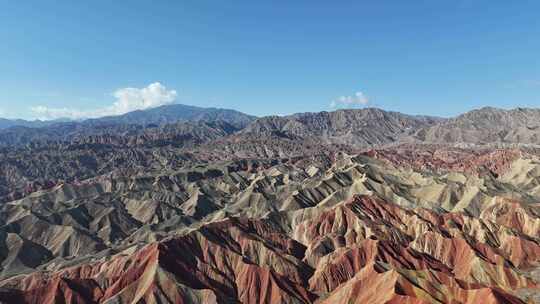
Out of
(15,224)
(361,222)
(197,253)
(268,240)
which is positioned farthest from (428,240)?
(15,224)

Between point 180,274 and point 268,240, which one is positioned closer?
point 180,274

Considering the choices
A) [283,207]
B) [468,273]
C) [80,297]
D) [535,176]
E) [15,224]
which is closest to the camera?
[80,297]

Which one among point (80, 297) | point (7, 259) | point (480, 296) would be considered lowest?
point (7, 259)

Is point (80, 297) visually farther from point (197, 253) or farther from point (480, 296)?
point (480, 296)

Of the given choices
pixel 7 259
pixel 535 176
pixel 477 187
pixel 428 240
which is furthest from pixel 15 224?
pixel 535 176

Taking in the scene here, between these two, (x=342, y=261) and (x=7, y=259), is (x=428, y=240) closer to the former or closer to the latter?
(x=342, y=261)

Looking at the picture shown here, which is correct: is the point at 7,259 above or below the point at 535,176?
below

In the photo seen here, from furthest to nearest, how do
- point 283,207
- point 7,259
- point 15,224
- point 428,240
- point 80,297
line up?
1. point 283,207
2. point 15,224
3. point 7,259
4. point 428,240
5. point 80,297

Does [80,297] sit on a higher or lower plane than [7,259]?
higher

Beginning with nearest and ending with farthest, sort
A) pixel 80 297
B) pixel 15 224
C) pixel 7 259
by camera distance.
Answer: pixel 80 297, pixel 7 259, pixel 15 224
